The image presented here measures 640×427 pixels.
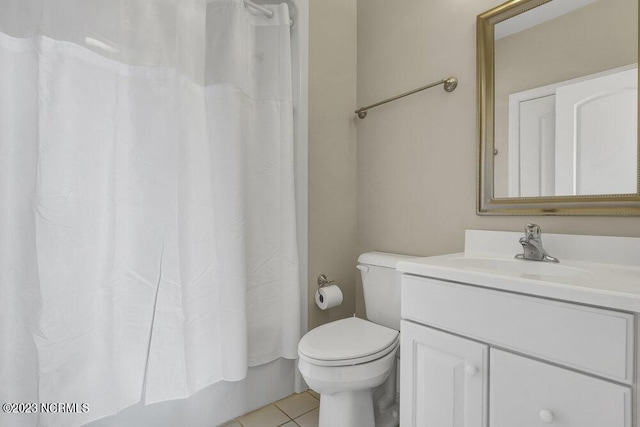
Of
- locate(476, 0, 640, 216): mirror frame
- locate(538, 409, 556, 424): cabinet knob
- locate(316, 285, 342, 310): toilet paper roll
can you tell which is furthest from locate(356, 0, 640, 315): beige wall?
locate(538, 409, 556, 424): cabinet knob

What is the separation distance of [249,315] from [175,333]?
38 cm

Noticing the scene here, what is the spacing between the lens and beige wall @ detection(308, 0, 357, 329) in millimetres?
1783

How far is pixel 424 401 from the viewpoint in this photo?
1048 mm

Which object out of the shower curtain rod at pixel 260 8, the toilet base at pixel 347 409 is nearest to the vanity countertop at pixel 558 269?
the toilet base at pixel 347 409

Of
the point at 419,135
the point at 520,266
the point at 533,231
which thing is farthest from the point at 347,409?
the point at 419,135

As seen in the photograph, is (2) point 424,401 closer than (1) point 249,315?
Yes

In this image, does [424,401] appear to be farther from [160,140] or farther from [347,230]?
[160,140]

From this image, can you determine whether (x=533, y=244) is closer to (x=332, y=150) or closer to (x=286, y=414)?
(x=332, y=150)

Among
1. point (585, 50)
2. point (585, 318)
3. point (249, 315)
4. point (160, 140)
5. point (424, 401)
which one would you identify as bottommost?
point (424, 401)

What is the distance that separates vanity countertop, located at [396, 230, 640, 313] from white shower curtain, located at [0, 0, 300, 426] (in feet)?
2.66

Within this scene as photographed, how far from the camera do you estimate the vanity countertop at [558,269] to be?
2.39 ft

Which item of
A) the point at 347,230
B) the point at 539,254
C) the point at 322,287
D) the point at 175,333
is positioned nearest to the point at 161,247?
the point at 175,333

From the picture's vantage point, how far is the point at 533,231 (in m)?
1.18

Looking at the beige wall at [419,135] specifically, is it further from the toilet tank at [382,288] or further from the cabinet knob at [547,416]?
the cabinet knob at [547,416]
